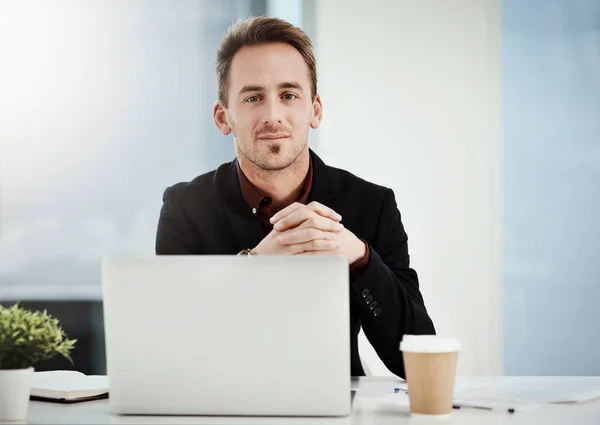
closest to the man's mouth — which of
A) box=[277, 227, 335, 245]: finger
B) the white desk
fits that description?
box=[277, 227, 335, 245]: finger

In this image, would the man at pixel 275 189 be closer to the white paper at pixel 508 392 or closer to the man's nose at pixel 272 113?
the man's nose at pixel 272 113

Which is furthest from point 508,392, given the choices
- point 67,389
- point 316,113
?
point 316,113

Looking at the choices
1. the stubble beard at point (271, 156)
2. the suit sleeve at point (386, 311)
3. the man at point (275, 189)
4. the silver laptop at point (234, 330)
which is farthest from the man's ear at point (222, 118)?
the silver laptop at point (234, 330)

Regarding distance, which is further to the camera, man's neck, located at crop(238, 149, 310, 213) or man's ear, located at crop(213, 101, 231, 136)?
man's ear, located at crop(213, 101, 231, 136)

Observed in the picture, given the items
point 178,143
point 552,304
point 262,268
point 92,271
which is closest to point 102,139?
point 178,143

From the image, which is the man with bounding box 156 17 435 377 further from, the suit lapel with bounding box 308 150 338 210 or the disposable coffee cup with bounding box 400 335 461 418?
the disposable coffee cup with bounding box 400 335 461 418

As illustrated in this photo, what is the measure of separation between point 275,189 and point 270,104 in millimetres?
272

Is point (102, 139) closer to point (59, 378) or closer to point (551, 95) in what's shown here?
point (551, 95)

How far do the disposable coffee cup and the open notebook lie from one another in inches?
22.8

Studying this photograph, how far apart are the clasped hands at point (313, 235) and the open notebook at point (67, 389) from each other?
0.49 meters

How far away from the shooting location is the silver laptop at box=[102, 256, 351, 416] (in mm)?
1188

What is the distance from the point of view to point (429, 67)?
12.7 feet

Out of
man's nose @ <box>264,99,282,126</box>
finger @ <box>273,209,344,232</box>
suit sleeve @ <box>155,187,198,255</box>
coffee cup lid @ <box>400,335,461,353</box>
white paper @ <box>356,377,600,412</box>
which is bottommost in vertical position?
white paper @ <box>356,377,600,412</box>

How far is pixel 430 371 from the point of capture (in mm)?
1235
